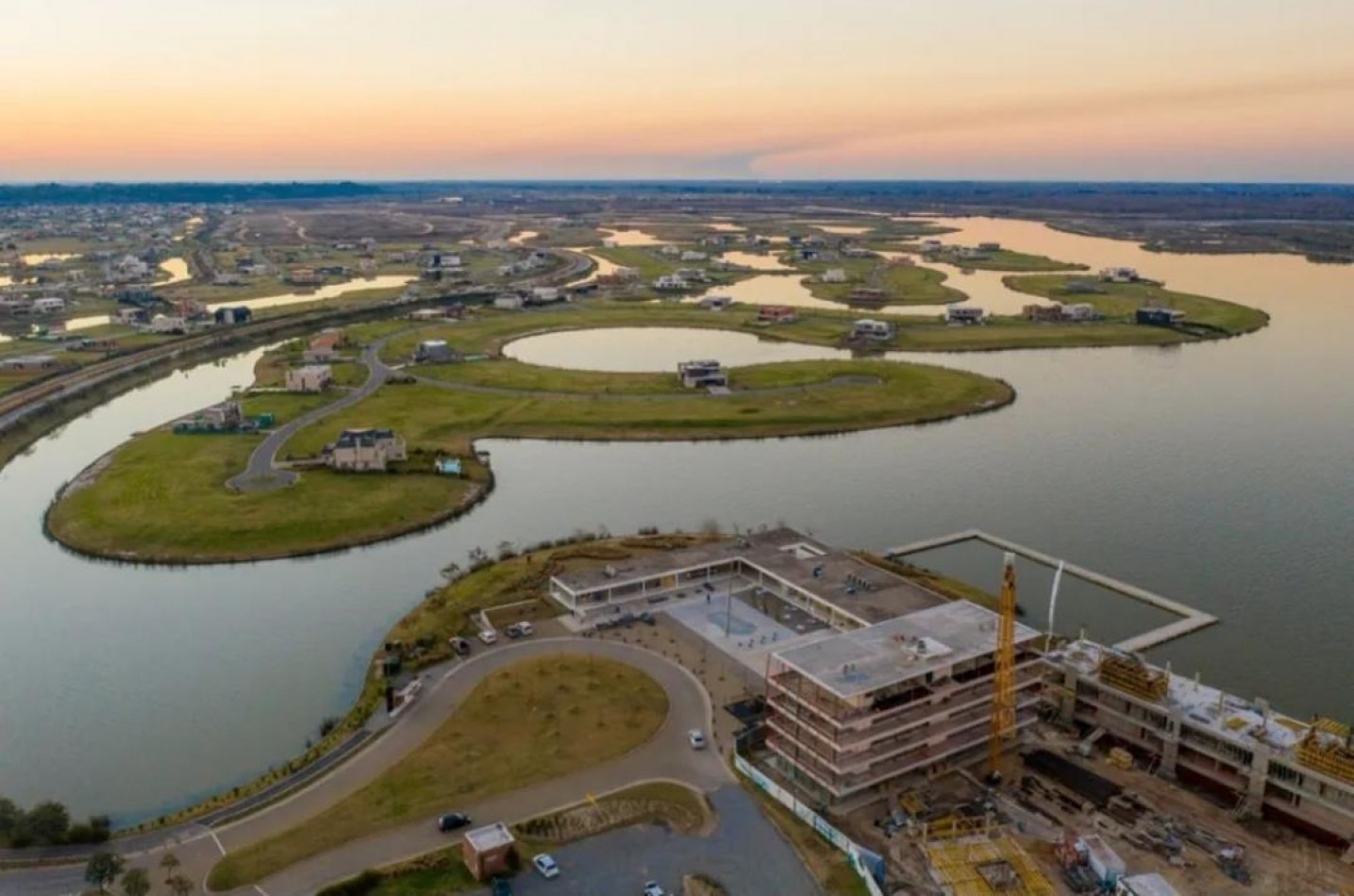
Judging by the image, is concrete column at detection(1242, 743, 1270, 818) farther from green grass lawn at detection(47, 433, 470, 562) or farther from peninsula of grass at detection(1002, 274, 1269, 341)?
peninsula of grass at detection(1002, 274, 1269, 341)

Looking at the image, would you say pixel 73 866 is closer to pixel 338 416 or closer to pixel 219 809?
pixel 219 809

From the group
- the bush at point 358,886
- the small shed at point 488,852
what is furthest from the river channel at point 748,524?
the small shed at point 488,852

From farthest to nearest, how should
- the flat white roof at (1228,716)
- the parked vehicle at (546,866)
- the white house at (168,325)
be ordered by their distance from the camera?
the white house at (168,325) → the flat white roof at (1228,716) → the parked vehicle at (546,866)

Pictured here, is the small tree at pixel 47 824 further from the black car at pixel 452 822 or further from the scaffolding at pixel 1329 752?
the scaffolding at pixel 1329 752

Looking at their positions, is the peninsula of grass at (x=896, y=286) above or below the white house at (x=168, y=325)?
above

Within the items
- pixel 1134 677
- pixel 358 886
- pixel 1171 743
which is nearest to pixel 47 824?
pixel 358 886

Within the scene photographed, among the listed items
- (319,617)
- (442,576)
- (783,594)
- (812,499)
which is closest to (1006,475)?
(812,499)

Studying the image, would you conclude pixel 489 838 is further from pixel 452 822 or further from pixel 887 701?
pixel 887 701
